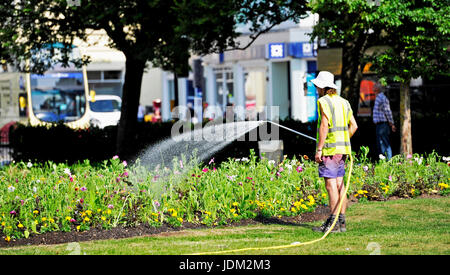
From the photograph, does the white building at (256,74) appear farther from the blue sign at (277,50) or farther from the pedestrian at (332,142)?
the pedestrian at (332,142)

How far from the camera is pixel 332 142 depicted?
8859 millimetres

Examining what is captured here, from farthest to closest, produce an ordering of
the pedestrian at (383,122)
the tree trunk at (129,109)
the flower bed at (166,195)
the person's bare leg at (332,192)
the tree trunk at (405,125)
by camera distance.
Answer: the tree trunk at (129,109), the pedestrian at (383,122), the tree trunk at (405,125), the flower bed at (166,195), the person's bare leg at (332,192)

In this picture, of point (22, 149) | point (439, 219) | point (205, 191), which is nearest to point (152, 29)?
point (22, 149)

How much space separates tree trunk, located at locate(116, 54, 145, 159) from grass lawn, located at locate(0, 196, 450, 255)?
9984 millimetres

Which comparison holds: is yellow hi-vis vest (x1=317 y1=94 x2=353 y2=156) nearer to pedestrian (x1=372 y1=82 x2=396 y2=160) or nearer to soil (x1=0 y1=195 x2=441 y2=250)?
soil (x1=0 y1=195 x2=441 y2=250)

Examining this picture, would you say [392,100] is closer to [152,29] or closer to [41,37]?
[152,29]

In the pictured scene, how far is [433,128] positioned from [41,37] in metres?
8.63

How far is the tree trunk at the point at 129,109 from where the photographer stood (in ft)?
63.5

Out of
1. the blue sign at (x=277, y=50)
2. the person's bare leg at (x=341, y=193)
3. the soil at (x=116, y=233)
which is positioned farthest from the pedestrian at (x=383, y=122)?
the blue sign at (x=277, y=50)

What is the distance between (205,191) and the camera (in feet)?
32.6

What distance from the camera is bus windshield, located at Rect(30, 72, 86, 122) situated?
99.8 feet

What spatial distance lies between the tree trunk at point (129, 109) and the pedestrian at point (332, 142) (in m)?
10.8

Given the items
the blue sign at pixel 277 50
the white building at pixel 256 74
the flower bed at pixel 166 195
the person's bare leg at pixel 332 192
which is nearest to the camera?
the person's bare leg at pixel 332 192

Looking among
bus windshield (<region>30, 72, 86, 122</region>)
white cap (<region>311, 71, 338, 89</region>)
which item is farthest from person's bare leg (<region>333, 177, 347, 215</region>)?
bus windshield (<region>30, 72, 86, 122</region>)
